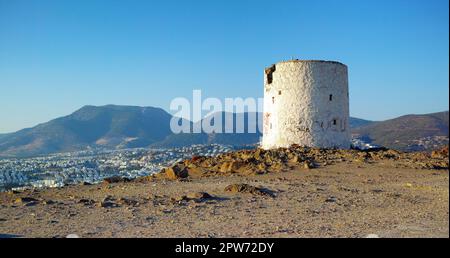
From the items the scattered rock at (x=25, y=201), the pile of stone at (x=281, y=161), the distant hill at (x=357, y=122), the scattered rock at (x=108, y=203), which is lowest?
the scattered rock at (x=25, y=201)

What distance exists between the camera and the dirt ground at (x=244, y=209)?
8.10 metres

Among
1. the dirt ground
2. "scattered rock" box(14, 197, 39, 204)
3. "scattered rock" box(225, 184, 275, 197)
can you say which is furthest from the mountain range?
"scattered rock" box(14, 197, 39, 204)

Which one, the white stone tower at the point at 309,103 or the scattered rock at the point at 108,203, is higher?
the white stone tower at the point at 309,103

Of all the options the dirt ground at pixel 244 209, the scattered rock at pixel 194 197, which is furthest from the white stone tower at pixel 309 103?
the scattered rock at pixel 194 197

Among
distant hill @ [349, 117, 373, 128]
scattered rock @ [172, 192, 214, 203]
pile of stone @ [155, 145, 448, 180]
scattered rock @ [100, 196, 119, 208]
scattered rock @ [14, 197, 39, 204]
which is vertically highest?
distant hill @ [349, 117, 373, 128]

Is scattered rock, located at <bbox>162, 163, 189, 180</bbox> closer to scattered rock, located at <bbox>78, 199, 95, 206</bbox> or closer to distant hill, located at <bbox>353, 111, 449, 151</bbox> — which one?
scattered rock, located at <bbox>78, 199, 95, 206</bbox>

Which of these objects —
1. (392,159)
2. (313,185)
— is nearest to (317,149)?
(392,159)

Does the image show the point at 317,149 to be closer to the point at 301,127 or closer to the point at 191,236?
the point at 301,127

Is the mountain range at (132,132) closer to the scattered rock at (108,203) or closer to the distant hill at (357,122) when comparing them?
the distant hill at (357,122)

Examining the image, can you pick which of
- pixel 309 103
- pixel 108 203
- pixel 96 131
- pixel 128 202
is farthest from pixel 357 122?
pixel 108 203

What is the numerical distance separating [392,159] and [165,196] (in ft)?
37.6

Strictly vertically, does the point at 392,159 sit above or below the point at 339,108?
below

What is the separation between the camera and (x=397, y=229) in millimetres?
7949

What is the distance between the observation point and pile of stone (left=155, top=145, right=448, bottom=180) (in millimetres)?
17375
